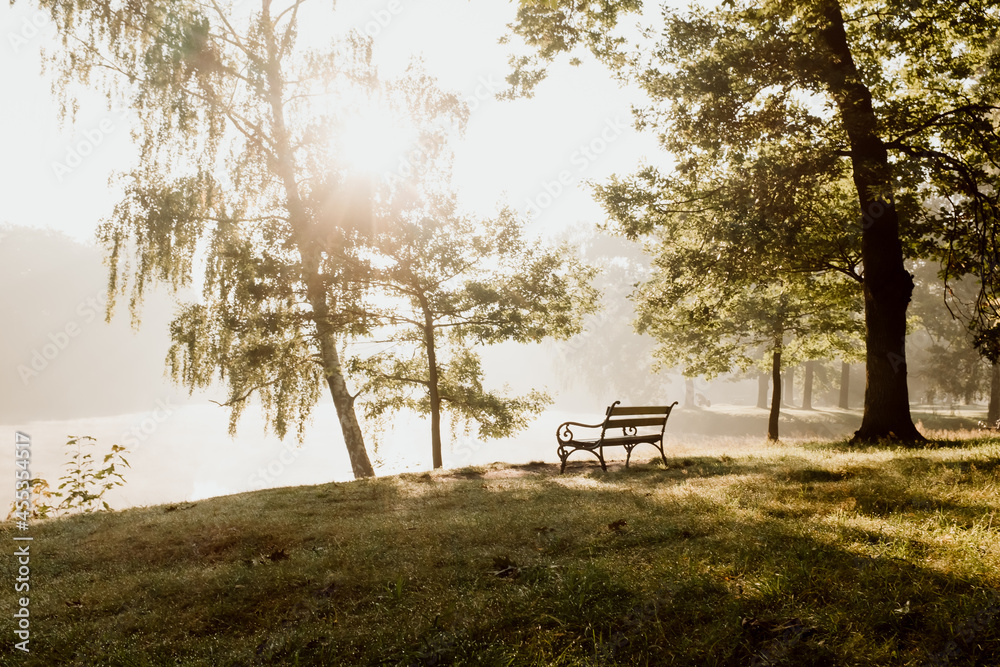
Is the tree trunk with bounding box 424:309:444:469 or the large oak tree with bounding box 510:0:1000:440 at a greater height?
the large oak tree with bounding box 510:0:1000:440

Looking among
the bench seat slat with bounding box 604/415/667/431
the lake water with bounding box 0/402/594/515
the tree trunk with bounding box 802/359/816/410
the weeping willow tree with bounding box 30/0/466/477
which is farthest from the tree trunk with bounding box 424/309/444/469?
the tree trunk with bounding box 802/359/816/410

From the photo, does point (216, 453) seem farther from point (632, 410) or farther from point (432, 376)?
point (632, 410)

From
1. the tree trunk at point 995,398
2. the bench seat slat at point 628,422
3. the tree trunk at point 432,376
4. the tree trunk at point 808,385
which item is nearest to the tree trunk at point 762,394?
the tree trunk at point 808,385

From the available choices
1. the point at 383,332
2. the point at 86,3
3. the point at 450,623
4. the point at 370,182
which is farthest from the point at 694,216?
the point at 86,3

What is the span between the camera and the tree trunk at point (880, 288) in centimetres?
1005

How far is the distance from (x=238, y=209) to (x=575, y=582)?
14307 mm

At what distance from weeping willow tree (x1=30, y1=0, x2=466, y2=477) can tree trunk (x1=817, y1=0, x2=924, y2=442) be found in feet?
32.4

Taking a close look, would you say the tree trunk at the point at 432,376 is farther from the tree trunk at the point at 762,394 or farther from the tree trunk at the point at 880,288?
the tree trunk at the point at 762,394

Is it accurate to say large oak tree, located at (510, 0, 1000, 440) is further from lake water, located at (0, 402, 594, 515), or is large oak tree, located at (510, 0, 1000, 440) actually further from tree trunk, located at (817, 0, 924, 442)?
lake water, located at (0, 402, 594, 515)

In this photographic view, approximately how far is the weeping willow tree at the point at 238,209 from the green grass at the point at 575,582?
23.2 feet

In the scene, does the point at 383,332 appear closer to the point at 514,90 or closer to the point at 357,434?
the point at 357,434

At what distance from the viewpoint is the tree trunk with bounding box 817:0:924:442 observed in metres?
10.1

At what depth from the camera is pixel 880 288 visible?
10312 mm

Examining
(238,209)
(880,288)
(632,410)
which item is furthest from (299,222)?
(880,288)
